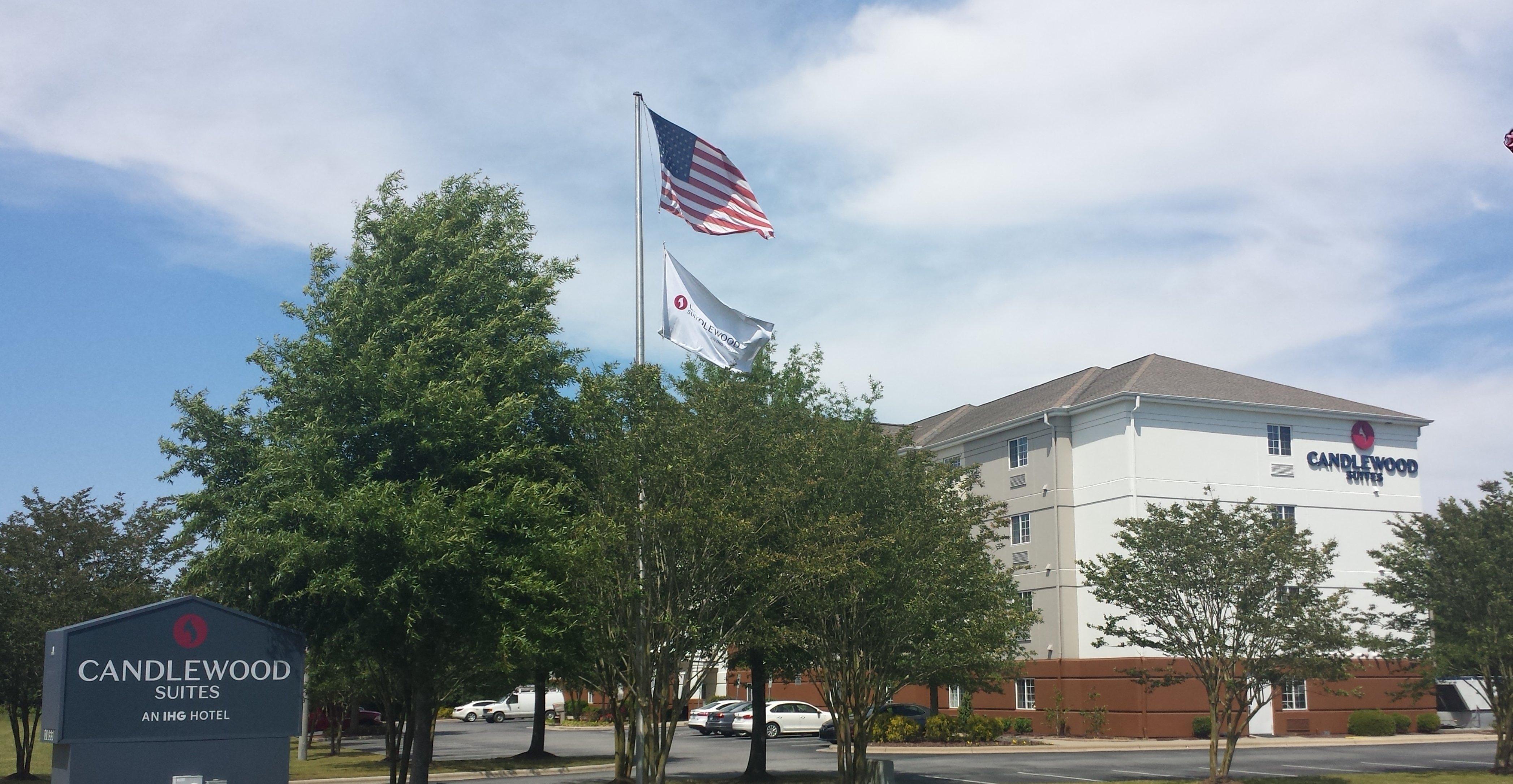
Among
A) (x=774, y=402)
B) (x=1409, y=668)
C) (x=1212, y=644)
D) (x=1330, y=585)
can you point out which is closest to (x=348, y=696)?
(x=774, y=402)

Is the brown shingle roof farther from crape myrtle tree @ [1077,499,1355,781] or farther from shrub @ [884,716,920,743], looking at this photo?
crape myrtle tree @ [1077,499,1355,781]

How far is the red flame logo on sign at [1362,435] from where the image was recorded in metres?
47.2

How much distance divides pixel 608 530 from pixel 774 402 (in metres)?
9.06

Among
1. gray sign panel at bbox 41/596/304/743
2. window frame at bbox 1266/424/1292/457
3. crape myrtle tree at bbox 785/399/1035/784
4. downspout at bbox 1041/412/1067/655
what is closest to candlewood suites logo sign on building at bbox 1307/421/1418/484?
window frame at bbox 1266/424/1292/457

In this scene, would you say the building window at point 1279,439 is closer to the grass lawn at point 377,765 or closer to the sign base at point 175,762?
the grass lawn at point 377,765

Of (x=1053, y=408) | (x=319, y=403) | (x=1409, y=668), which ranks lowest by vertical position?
(x=1409, y=668)

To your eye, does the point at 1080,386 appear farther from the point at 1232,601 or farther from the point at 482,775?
the point at 482,775

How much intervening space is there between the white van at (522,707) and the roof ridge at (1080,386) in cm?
3207

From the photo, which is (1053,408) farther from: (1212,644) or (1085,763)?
(1212,644)

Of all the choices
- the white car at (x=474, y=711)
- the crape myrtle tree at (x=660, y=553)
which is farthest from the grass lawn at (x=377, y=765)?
the white car at (x=474, y=711)

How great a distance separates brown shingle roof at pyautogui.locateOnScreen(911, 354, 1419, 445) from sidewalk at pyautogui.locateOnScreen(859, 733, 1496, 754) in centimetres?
1204

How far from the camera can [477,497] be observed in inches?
721

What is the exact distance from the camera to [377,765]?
3519 centimetres

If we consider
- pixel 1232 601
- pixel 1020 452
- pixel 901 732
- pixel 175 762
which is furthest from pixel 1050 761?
pixel 175 762
